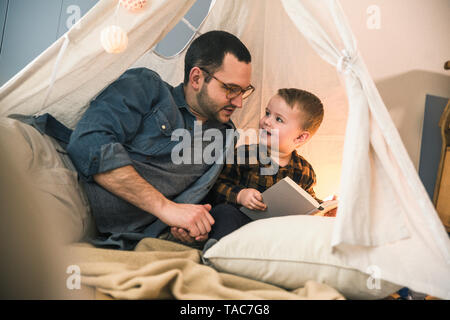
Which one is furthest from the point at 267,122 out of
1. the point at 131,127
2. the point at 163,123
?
the point at 131,127

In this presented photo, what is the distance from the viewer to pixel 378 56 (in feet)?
5.31

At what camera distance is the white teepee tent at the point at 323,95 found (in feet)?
2.75

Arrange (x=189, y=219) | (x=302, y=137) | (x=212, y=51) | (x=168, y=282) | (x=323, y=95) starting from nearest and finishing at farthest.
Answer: (x=168, y=282) < (x=189, y=219) < (x=212, y=51) < (x=302, y=137) < (x=323, y=95)

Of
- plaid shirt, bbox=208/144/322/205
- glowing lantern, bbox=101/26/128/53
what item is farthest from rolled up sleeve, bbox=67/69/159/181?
plaid shirt, bbox=208/144/322/205

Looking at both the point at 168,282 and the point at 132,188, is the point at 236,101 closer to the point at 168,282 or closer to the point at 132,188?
the point at 132,188

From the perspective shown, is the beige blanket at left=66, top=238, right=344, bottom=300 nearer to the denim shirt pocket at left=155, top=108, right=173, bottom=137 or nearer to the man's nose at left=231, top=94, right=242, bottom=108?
the denim shirt pocket at left=155, top=108, right=173, bottom=137

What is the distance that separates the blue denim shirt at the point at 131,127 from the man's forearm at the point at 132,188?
0.03 meters

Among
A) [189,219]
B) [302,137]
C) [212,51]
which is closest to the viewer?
[189,219]

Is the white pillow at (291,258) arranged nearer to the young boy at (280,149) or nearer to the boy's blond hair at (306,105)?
the young boy at (280,149)

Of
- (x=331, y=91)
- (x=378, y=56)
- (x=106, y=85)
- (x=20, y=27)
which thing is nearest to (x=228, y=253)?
(x=106, y=85)

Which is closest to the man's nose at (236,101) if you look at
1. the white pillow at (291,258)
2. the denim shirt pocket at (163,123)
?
the denim shirt pocket at (163,123)

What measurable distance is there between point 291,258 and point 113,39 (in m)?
0.89

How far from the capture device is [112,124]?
1170mm
